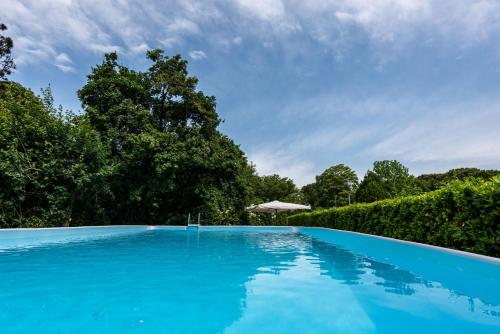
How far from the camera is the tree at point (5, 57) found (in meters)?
23.6

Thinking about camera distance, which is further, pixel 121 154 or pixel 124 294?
pixel 121 154

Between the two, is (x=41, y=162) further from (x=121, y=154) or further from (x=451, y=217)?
(x=451, y=217)

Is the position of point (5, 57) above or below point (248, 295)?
above

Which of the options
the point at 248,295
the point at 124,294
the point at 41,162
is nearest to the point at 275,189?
the point at 41,162

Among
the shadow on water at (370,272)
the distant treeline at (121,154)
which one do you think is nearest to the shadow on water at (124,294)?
the shadow on water at (370,272)

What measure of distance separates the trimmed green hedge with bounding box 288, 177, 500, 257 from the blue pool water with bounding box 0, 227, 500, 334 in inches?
22.7

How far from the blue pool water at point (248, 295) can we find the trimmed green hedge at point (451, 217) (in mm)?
577

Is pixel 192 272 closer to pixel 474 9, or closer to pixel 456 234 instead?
pixel 456 234

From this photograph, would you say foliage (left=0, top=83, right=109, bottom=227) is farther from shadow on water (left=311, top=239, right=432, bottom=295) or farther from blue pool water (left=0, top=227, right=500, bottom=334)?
shadow on water (left=311, top=239, right=432, bottom=295)

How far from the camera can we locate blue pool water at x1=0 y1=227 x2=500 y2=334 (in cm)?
274

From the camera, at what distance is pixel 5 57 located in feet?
78.5

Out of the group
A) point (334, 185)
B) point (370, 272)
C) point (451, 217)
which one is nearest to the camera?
point (370, 272)

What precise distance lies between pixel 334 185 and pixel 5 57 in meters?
40.9

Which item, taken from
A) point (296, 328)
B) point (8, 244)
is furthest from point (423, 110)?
point (8, 244)
